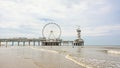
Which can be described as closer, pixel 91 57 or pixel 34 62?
pixel 34 62

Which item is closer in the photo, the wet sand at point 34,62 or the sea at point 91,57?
the wet sand at point 34,62

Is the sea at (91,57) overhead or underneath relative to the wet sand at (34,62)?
underneath

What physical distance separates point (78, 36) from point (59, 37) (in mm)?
19756

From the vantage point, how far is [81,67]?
18875 millimetres

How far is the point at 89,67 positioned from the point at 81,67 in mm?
631

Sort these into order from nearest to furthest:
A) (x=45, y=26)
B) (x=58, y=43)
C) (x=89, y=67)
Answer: (x=89, y=67)
(x=45, y=26)
(x=58, y=43)

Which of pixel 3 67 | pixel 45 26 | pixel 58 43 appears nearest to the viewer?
pixel 3 67

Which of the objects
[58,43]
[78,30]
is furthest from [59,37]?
[78,30]

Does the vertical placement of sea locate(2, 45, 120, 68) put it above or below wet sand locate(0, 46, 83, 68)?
below

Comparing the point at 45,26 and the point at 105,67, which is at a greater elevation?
the point at 45,26

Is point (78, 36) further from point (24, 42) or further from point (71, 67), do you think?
point (71, 67)

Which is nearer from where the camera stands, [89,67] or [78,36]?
[89,67]

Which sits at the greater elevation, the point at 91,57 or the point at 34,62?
the point at 34,62

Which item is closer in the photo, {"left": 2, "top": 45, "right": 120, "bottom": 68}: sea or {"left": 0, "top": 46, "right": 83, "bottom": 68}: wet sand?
{"left": 0, "top": 46, "right": 83, "bottom": 68}: wet sand
